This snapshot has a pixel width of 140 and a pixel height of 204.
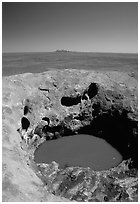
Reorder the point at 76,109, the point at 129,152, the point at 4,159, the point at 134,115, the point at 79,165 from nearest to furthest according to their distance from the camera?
the point at 4,159 → the point at 79,165 → the point at 129,152 → the point at 134,115 → the point at 76,109

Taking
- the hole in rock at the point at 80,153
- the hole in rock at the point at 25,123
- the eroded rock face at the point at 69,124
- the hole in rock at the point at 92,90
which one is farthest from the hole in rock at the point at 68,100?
the hole in rock at the point at 25,123

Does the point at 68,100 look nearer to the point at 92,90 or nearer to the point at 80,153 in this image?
the point at 92,90

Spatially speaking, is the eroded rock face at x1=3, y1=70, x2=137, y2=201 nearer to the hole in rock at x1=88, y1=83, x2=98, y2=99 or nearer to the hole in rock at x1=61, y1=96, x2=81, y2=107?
the hole in rock at x1=61, y1=96, x2=81, y2=107

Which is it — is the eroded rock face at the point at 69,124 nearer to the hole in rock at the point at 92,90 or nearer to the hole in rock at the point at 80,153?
the hole in rock at the point at 92,90

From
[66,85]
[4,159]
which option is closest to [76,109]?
[66,85]

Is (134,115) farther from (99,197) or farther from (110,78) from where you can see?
(99,197)

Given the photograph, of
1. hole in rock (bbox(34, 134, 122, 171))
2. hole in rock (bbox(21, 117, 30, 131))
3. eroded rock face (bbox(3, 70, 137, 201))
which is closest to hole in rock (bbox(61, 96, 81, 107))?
eroded rock face (bbox(3, 70, 137, 201))
